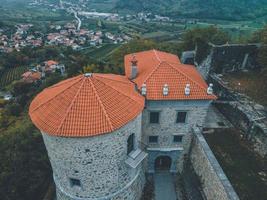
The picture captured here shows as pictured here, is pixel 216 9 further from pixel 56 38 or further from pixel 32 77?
pixel 56 38

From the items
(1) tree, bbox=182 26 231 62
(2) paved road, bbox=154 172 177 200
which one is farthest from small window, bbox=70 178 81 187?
(1) tree, bbox=182 26 231 62

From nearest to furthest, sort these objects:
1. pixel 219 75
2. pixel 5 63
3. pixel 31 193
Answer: pixel 31 193, pixel 219 75, pixel 5 63

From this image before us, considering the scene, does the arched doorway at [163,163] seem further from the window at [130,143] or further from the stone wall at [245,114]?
the stone wall at [245,114]

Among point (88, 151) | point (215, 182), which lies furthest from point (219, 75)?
point (88, 151)

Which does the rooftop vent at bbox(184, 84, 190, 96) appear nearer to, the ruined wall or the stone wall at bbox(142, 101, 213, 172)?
the stone wall at bbox(142, 101, 213, 172)

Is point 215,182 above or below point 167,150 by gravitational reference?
above

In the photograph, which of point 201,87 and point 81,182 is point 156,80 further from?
point 81,182
